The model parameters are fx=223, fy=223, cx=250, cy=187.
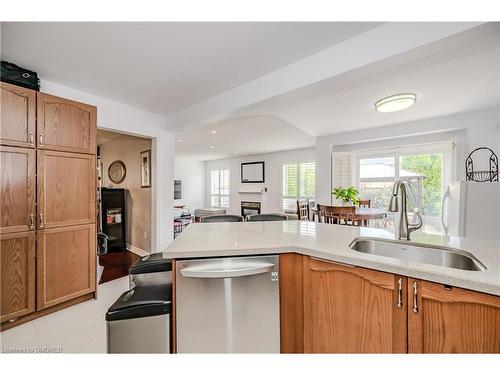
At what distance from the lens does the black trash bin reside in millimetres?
1120

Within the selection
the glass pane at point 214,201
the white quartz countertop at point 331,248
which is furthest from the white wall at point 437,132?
the glass pane at point 214,201

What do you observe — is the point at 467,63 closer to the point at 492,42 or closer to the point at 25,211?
the point at 492,42

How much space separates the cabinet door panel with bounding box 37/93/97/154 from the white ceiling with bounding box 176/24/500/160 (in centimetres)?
155

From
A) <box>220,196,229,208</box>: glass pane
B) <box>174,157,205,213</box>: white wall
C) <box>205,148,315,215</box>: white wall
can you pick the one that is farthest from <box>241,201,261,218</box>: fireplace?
<box>174,157,205,213</box>: white wall

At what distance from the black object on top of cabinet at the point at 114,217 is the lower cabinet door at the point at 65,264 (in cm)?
210

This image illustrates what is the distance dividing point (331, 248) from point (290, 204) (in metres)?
5.74

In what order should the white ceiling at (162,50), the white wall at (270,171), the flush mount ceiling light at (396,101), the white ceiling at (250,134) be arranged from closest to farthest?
the white ceiling at (162,50)
the flush mount ceiling light at (396,101)
the white ceiling at (250,134)
the white wall at (270,171)

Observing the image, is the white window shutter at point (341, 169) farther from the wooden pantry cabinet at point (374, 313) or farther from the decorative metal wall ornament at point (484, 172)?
the wooden pantry cabinet at point (374, 313)

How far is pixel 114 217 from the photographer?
14.2 feet

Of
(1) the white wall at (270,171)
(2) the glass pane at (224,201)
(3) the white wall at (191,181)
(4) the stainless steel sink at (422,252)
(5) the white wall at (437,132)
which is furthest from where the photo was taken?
(2) the glass pane at (224,201)

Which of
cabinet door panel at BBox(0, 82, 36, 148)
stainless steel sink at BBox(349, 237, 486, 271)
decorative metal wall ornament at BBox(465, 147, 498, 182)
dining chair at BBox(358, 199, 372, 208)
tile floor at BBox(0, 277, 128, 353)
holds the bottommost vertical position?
tile floor at BBox(0, 277, 128, 353)

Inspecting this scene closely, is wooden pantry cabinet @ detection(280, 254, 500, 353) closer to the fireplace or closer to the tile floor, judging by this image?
the tile floor

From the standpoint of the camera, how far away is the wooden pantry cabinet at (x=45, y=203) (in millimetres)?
1812
